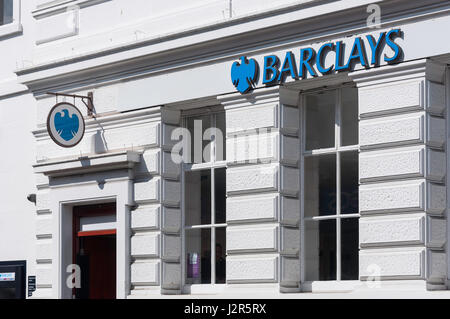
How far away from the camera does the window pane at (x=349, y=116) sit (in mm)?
14859

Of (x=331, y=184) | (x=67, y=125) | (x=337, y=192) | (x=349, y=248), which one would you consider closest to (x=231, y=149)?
(x=331, y=184)

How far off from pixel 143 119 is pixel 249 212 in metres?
2.64

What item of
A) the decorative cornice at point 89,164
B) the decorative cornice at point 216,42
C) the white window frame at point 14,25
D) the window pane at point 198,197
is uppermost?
the white window frame at point 14,25

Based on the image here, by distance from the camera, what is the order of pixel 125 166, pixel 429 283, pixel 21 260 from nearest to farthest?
1. pixel 429 283
2. pixel 125 166
3. pixel 21 260

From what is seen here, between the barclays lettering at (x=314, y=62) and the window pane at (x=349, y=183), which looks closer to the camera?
the barclays lettering at (x=314, y=62)

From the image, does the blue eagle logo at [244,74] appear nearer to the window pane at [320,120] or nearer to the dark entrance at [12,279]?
the window pane at [320,120]

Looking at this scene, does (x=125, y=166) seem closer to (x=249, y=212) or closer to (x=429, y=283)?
(x=249, y=212)

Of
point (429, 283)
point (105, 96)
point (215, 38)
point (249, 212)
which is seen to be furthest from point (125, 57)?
point (429, 283)

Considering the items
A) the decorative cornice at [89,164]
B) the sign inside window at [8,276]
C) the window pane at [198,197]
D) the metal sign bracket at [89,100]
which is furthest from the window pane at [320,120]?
the sign inside window at [8,276]

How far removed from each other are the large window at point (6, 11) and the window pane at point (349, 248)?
335 inches

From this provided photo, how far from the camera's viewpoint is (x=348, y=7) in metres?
14.2

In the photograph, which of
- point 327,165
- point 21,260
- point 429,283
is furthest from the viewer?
point 21,260

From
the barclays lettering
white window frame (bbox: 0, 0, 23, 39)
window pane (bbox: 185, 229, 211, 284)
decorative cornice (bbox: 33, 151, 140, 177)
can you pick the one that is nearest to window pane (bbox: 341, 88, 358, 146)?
the barclays lettering

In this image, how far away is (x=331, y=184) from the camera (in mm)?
15094
